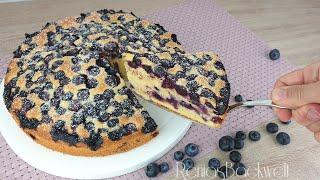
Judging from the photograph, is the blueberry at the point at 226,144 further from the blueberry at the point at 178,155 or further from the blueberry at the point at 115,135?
the blueberry at the point at 115,135

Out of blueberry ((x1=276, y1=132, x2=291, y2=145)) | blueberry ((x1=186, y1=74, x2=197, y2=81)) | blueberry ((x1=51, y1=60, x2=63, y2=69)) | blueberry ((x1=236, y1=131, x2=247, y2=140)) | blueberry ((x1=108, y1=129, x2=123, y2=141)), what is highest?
blueberry ((x1=51, y1=60, x2=63, y2=69))

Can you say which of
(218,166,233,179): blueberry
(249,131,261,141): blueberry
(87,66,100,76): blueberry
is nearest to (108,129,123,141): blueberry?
(87,66,100,76): blueberry

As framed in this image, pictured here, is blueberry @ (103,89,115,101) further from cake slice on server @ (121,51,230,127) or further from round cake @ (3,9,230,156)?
cake slice on server @ (121,51,230,127)

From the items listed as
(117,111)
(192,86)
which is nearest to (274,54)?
(192,86)

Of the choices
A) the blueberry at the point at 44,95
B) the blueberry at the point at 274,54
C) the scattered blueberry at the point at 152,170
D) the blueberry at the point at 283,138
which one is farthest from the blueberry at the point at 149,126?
the blueberry at the point at 274,54

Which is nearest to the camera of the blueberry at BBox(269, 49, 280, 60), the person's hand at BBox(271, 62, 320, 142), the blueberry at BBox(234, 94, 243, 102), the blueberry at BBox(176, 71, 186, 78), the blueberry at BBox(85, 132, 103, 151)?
the person's hand at BBox(271, 62, 320, 142)

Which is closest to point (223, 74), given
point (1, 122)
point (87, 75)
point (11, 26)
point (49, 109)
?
point (87, 75)

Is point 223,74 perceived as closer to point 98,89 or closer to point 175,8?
point 98,89
